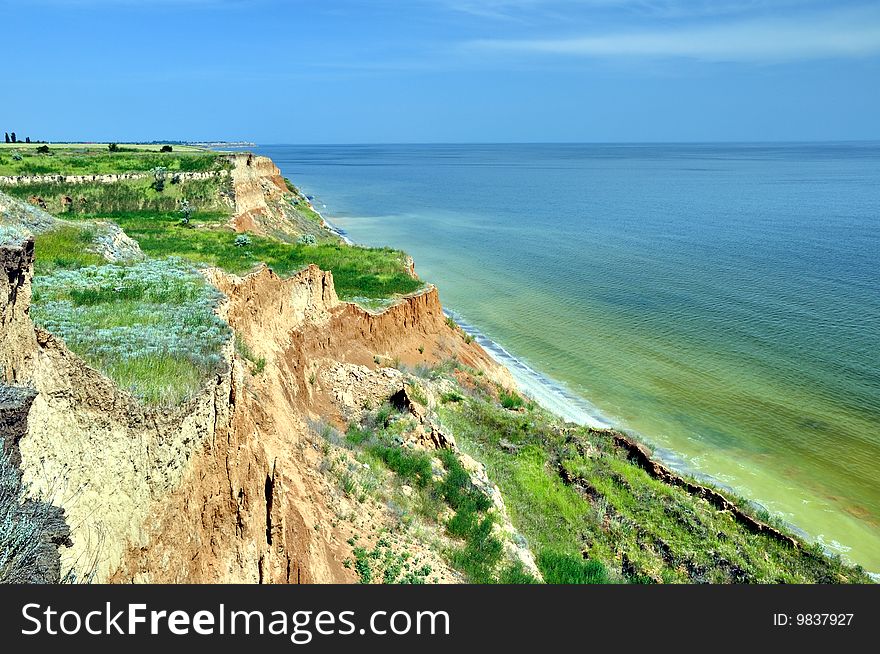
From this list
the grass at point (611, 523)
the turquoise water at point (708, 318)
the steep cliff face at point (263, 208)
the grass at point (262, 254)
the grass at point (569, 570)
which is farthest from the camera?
the steep cliff face at point (263, 208)

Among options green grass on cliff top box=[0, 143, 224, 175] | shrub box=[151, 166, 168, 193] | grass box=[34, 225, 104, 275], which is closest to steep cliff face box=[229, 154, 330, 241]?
green grass on cliff top box=[0, 143, 224, 175]

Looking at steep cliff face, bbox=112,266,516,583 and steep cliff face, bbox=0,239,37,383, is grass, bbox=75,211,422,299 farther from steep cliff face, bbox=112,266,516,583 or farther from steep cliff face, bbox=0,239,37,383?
steep cliff face, bbox=0,239,37,383

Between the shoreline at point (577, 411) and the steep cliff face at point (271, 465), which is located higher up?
the steep cliff face at point (271, 465)

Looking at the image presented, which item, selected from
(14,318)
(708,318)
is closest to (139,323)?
(14,318)

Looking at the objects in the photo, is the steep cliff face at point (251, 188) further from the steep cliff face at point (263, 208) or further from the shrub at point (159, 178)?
the shrub at point (159, 178)

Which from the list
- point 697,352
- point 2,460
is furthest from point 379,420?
point 697,352

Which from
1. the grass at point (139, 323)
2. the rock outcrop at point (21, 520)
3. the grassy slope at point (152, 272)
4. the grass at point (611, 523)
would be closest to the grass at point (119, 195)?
the grassy slope at point (152, 272)
